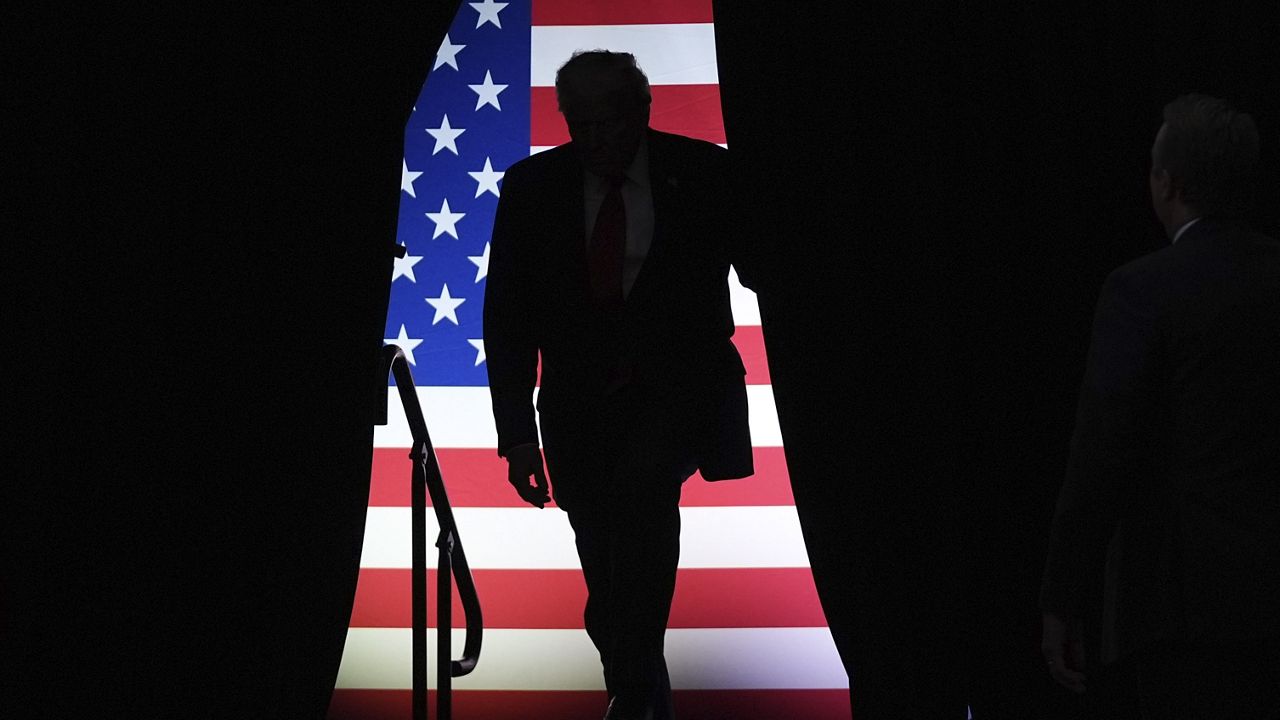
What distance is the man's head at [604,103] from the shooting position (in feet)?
7.11

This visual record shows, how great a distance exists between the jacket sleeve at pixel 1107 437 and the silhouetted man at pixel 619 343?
2.60ft

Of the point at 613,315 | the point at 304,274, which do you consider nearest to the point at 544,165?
the point at 613,315

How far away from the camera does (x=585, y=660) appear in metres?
3.28

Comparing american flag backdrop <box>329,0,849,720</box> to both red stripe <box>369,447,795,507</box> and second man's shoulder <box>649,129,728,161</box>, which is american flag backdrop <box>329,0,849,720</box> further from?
second man's shoulder <box>649,129,728,161</box>

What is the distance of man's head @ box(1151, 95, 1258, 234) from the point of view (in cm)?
141

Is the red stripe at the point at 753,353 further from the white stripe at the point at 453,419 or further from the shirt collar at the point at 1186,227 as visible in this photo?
the shirt collar at the point at 1186,227

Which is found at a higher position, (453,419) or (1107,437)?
(1107,437)

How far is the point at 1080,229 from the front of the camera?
2258 mm

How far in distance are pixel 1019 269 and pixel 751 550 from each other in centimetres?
125

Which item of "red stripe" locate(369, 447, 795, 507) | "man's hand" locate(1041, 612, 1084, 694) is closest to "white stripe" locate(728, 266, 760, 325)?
"red stripe" locate(369, 447, 795, 507)

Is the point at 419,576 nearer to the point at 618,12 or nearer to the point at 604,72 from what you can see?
the point at 604,72

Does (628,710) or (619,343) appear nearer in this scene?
(628,710)

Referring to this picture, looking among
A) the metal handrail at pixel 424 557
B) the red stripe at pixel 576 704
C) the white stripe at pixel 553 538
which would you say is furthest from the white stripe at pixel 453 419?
the metal handrail at pixel 424 557

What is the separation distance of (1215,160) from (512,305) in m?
1.28
